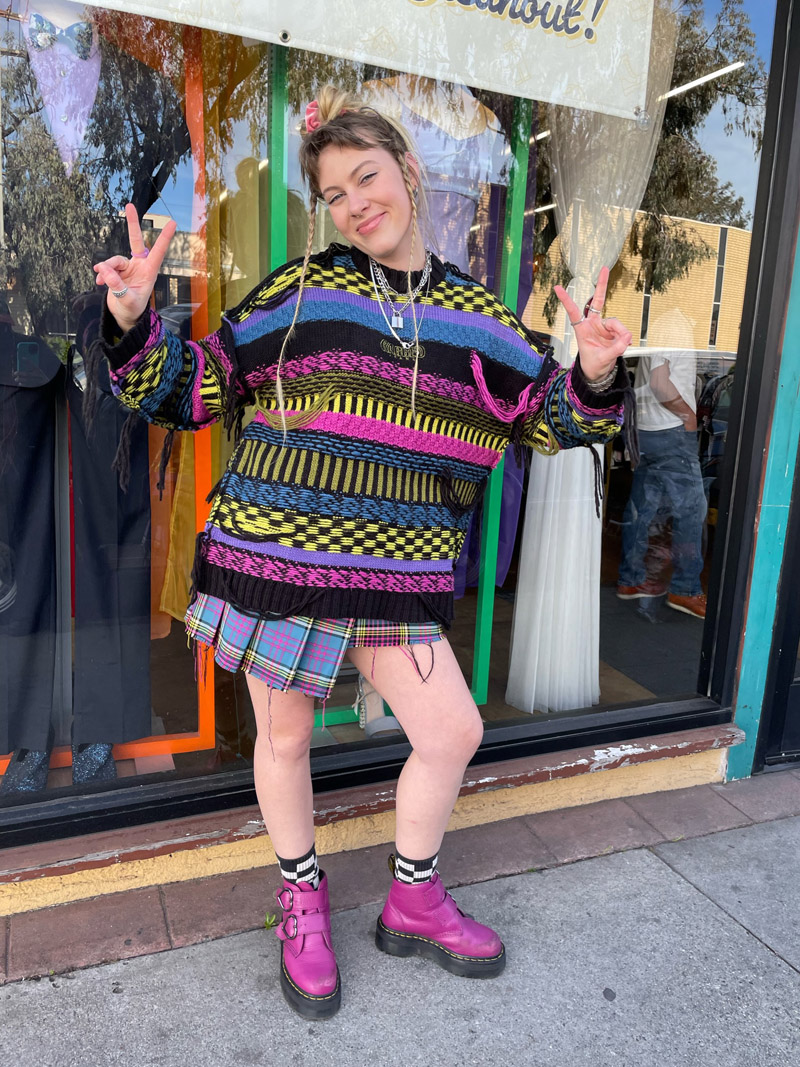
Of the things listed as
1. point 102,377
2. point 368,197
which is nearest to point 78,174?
point 102,377

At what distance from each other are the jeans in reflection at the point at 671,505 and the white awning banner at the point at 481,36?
1.06 m

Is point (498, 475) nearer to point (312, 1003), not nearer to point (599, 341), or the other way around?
point (599, 341)

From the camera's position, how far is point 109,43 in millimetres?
2039

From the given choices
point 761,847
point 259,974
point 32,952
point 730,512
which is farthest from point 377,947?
point 730,512

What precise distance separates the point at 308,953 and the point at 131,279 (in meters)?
1.40

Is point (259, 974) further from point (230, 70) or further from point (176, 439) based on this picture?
point (230, 70)

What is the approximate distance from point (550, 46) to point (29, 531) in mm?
1925

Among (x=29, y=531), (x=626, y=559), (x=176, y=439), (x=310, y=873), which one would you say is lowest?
(x=310, y=873)

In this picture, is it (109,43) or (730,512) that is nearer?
(109,43)

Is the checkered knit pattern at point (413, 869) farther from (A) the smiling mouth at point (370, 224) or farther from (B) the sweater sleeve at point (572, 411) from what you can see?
(A) the smiling mouth at point (370, 224)

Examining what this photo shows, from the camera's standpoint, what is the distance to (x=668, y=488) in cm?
288

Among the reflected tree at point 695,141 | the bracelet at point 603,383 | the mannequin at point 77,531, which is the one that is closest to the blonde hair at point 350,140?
the bracelet at point 603,383

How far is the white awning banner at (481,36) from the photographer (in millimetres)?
1935

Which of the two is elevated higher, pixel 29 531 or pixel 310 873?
pixel 29 531
